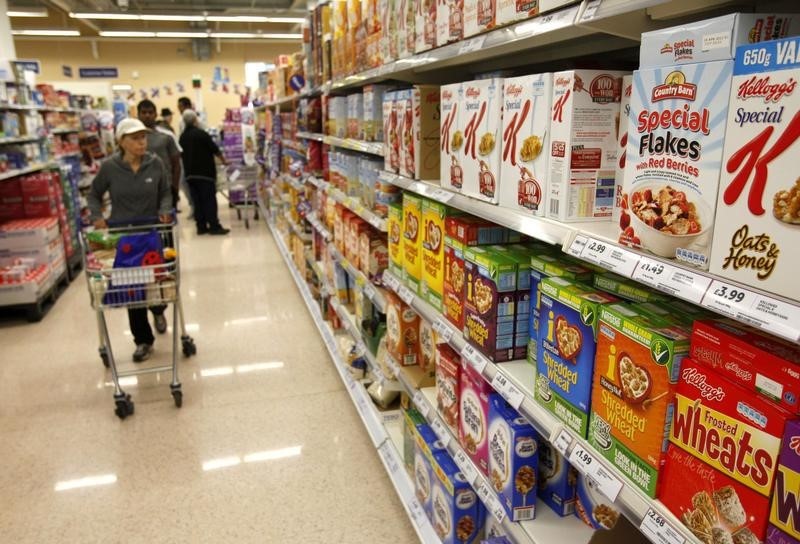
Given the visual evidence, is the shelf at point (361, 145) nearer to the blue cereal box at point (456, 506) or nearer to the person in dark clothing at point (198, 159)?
the blue cereal box at point (456, 506)

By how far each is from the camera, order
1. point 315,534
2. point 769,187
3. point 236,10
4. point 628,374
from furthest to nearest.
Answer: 1. point 236,10
2. point 315,534
3. point 628,374
4. point 769,187

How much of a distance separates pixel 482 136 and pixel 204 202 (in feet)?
26.6

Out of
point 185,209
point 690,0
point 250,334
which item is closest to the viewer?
point 690,0

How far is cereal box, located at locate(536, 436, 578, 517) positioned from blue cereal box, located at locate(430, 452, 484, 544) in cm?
35

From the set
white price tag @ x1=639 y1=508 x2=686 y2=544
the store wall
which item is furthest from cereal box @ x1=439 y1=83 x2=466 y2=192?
the store wall

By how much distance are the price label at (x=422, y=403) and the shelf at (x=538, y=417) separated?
38cm

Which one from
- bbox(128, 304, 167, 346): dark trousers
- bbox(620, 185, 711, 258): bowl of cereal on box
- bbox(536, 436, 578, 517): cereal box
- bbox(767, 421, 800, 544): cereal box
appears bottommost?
bbox(128, 304, 167, 346): dark trousers

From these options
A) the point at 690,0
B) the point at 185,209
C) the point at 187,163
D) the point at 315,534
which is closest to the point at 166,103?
the point at 185,209

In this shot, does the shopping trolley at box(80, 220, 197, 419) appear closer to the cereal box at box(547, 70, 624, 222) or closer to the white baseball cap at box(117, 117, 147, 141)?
the white baseball cap at box(117, 117, 147, 141)

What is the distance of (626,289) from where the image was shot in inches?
53.2

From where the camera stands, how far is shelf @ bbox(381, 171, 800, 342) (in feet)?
2.69

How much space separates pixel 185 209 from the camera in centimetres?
1198

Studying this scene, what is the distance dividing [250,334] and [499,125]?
3867 mm

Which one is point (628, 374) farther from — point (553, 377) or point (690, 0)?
point (690, 0)
